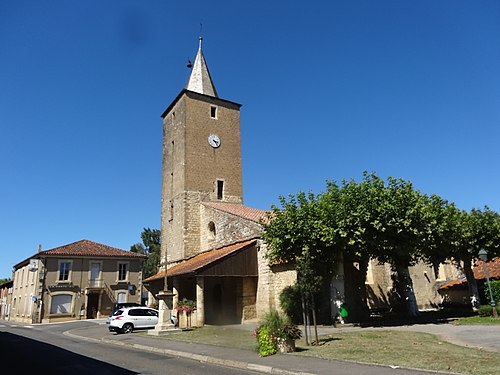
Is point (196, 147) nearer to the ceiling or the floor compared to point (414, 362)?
nearer to the ceiling

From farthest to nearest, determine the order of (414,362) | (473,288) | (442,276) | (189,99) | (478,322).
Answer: (442,276) → (189,99) → (473,288) → (478,322) → (414,362)

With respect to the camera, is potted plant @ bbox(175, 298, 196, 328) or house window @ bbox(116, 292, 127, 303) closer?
potted plant @ bbox(175, 298, 196, 328)

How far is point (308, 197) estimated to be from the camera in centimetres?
1720

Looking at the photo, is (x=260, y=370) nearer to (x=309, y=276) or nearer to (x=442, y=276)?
→ (x=309, y=276)

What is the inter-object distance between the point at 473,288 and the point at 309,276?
615 inches

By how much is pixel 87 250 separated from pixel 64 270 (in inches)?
106

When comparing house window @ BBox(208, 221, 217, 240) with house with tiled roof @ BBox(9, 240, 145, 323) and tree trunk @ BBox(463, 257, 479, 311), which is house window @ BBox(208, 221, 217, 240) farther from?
tree trunk @ BBox(463, 257, 479, 311)

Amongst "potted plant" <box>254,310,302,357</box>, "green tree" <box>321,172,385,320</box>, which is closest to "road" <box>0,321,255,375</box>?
"potted plant" <box>254,310,302,357</box>

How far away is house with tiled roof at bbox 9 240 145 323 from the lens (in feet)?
103

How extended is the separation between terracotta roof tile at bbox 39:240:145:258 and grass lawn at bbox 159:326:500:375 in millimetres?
23519

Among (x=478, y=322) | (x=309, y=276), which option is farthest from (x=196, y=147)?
(x=478, y=322)

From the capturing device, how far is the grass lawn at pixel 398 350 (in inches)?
286

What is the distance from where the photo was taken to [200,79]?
99.1ft

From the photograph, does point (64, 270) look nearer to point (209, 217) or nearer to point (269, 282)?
point (209, 217)
